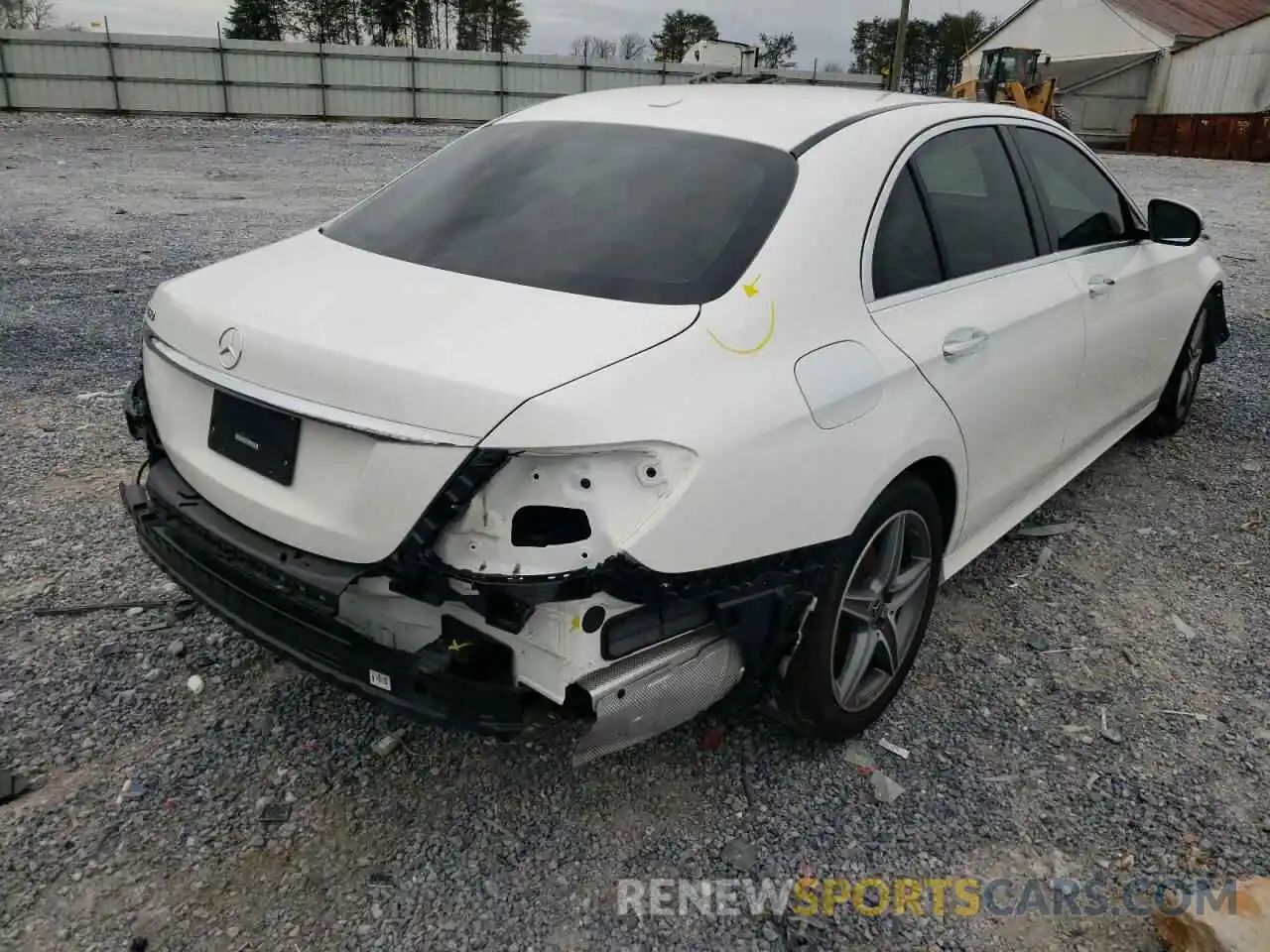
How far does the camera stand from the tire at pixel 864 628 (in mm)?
2492

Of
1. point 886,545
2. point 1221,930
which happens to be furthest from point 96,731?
point 1221,930

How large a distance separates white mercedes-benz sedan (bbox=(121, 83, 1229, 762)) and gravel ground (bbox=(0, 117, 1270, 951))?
316 mm

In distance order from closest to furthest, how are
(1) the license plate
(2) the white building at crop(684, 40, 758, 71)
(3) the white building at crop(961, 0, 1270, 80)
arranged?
(1) the license plate < (2) the white building at crop(684, 40, 758, 71) < (3) the white building at crop(961, 0, 1270, 80)

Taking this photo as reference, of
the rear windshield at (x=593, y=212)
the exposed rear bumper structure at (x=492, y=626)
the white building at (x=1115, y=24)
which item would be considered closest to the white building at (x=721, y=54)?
the white building at (x=1115, y=24)

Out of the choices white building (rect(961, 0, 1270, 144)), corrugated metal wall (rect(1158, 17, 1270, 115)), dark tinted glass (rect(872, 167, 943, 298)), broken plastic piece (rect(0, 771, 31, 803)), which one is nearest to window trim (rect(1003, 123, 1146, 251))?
dark tinted glass (rect(872, 167, 943, 298))

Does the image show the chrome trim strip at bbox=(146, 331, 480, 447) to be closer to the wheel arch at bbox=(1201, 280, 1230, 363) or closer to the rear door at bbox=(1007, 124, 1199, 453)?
the rear door at bbox=(1007, 124, 1199, 453)

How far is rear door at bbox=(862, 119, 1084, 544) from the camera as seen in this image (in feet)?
9.04

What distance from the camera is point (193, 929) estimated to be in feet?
7.13

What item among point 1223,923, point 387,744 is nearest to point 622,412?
point 387,744

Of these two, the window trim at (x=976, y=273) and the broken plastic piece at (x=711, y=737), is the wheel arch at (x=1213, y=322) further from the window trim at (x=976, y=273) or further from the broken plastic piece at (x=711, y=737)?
the broken plastic piece at (x=711, y=737)

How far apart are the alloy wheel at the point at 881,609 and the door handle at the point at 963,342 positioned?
0.47 meters

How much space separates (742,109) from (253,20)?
49.7 meters

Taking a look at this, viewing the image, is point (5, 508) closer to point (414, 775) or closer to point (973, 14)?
point (414, 775)

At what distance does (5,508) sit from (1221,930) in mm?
4353
